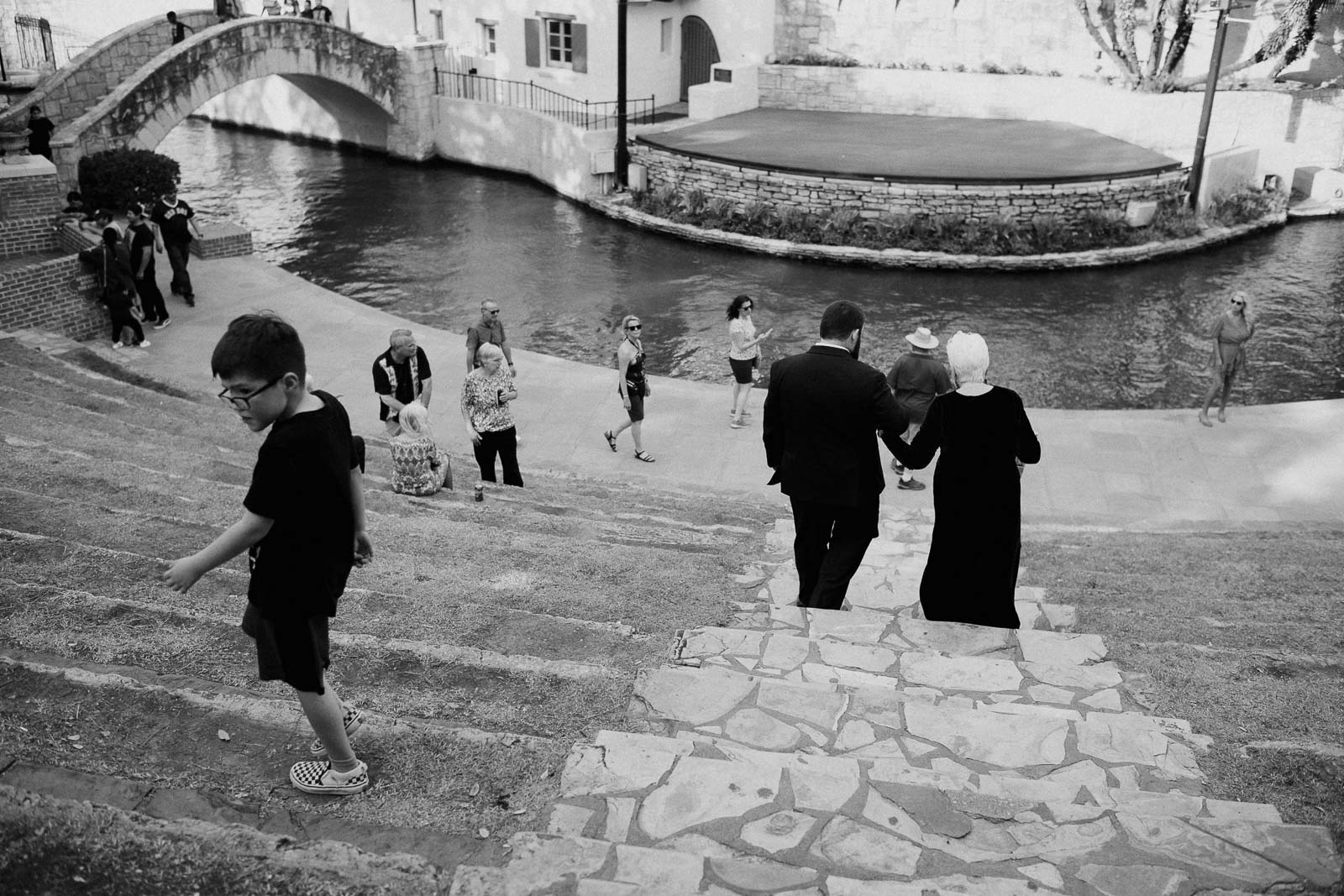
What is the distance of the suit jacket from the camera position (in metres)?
5.48

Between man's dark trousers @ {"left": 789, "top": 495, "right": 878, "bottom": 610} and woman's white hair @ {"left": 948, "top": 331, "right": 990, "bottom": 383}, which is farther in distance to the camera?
man's dark trousers @ {"left": 789, "top": 495, "right": 878, "bottom": 610}

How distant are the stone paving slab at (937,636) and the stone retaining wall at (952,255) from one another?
584 inches

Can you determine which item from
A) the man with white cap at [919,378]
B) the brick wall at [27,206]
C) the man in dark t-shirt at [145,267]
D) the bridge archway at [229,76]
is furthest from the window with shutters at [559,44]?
the man with white cap at [919,378]

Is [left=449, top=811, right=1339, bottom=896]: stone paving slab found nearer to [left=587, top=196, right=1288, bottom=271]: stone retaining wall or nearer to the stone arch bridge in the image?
[left=587, top=196, right=1288, bottom=271]: stone retaining wall

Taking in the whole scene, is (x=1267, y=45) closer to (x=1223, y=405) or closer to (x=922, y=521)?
(x=1223, y=405)

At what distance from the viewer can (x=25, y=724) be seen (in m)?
4.06

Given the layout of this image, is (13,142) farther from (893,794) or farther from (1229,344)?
(893,794)

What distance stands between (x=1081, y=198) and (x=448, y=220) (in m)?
11.6

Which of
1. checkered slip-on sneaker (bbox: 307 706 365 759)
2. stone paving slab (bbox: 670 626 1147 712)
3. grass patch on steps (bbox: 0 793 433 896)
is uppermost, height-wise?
grass patch on steps (bbox: 0 793 433 896)

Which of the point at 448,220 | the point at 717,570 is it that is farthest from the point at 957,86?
the point at 717,570

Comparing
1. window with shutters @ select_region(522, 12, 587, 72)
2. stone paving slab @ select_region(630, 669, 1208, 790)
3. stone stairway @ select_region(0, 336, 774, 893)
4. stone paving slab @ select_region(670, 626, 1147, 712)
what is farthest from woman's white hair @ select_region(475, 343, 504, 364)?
window with shutters @ select_region(522, 12, 587, 72)

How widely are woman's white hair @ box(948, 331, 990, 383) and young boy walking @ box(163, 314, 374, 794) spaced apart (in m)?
2.68

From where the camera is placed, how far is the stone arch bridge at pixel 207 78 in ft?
65.8

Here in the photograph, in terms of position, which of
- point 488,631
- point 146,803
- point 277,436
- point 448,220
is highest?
Answer: point 277,436
